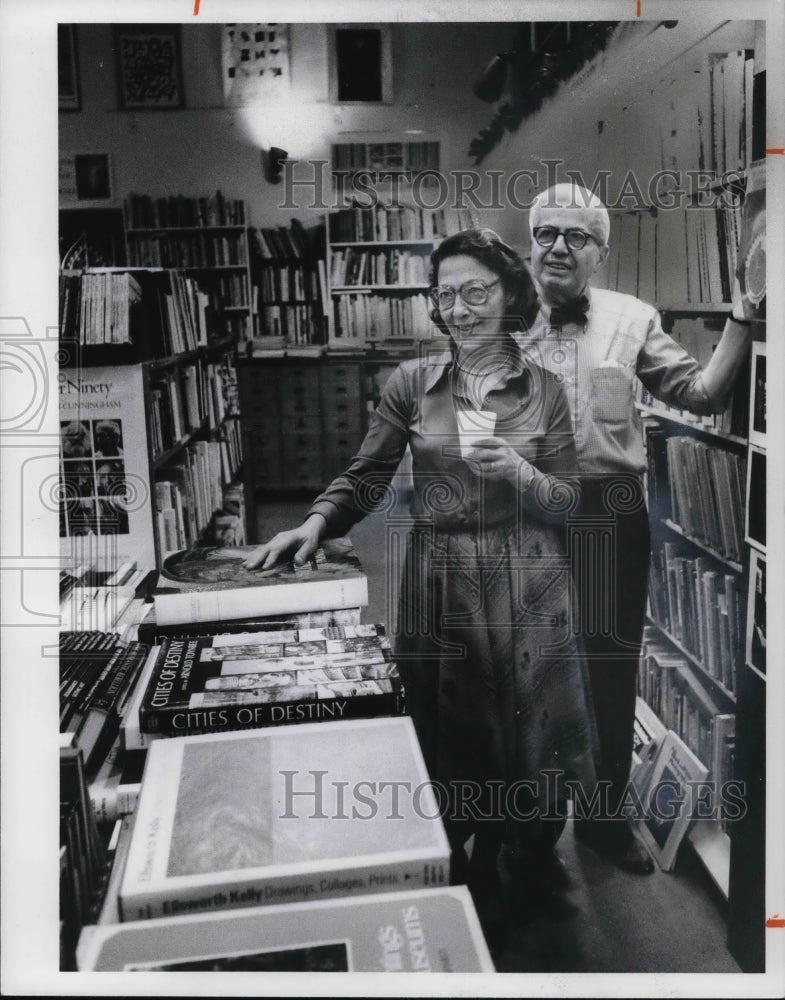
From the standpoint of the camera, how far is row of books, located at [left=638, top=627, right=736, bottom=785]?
146cm

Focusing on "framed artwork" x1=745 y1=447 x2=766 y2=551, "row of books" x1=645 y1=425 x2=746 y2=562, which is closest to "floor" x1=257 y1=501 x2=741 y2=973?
"row of books" x1=645 y1=425 x2=746 y2=562

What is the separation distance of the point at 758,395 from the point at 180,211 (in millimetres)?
1005

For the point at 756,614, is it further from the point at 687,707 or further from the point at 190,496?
the point at 190,496

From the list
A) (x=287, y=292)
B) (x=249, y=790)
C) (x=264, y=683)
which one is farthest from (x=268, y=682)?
(x=287, y=292)

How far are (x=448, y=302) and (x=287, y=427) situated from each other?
1.13ft

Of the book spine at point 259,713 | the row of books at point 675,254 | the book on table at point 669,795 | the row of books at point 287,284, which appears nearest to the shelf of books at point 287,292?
the row of books at point 287,284

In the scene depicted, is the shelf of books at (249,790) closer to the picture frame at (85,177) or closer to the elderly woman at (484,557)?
the elderly woman at (484,557)

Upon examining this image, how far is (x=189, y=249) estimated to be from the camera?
4.57 ft

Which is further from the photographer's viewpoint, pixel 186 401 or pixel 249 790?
pixel 186 401

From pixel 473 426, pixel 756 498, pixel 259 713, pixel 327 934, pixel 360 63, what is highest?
pixel 360 63

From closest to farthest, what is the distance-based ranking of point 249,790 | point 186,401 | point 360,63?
point 249,790 → point 360,63 → point 186,401

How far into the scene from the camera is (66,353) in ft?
4.63

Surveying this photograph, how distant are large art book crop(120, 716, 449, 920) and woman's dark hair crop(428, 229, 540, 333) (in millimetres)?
676

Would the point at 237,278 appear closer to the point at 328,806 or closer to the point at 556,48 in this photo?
the point at 556,48
